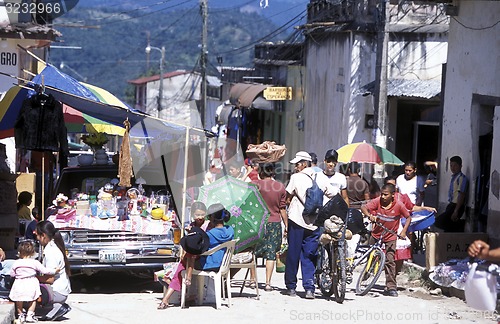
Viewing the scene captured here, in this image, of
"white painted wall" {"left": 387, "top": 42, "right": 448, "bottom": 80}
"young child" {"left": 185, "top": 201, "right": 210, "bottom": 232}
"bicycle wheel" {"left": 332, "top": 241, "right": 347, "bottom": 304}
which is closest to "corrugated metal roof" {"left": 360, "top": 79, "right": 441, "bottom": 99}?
"white painted wall" {"left": 387, "top": 42, "right": 448, "bottom": 80}


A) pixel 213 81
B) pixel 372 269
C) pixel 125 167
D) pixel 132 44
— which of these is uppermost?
pixel 132 44

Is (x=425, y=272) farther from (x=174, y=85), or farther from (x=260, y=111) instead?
(x=174, y=85)

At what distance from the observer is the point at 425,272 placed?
15.1 meters

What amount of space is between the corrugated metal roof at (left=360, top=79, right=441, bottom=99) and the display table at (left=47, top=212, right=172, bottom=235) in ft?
40.3

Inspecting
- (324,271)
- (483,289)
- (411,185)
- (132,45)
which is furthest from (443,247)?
(132,45)

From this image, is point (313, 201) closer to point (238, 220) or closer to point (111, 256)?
point (238, 220)

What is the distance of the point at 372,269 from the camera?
14008mm

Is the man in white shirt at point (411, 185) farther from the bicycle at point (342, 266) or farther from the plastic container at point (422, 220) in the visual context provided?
the bicycle at point (342, 266)

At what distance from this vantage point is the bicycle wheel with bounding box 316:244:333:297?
1346 cm

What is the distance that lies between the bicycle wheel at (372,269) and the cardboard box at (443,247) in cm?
111

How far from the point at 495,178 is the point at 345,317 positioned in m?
3.98

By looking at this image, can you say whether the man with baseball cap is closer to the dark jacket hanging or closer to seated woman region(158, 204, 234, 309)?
seated woman region(158, 204, 234, 309)

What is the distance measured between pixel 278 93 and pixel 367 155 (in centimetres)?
1611

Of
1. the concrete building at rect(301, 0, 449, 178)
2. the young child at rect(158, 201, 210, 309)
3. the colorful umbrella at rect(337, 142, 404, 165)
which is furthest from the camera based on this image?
the concrete building at rect(301, 0, 449, 178)
